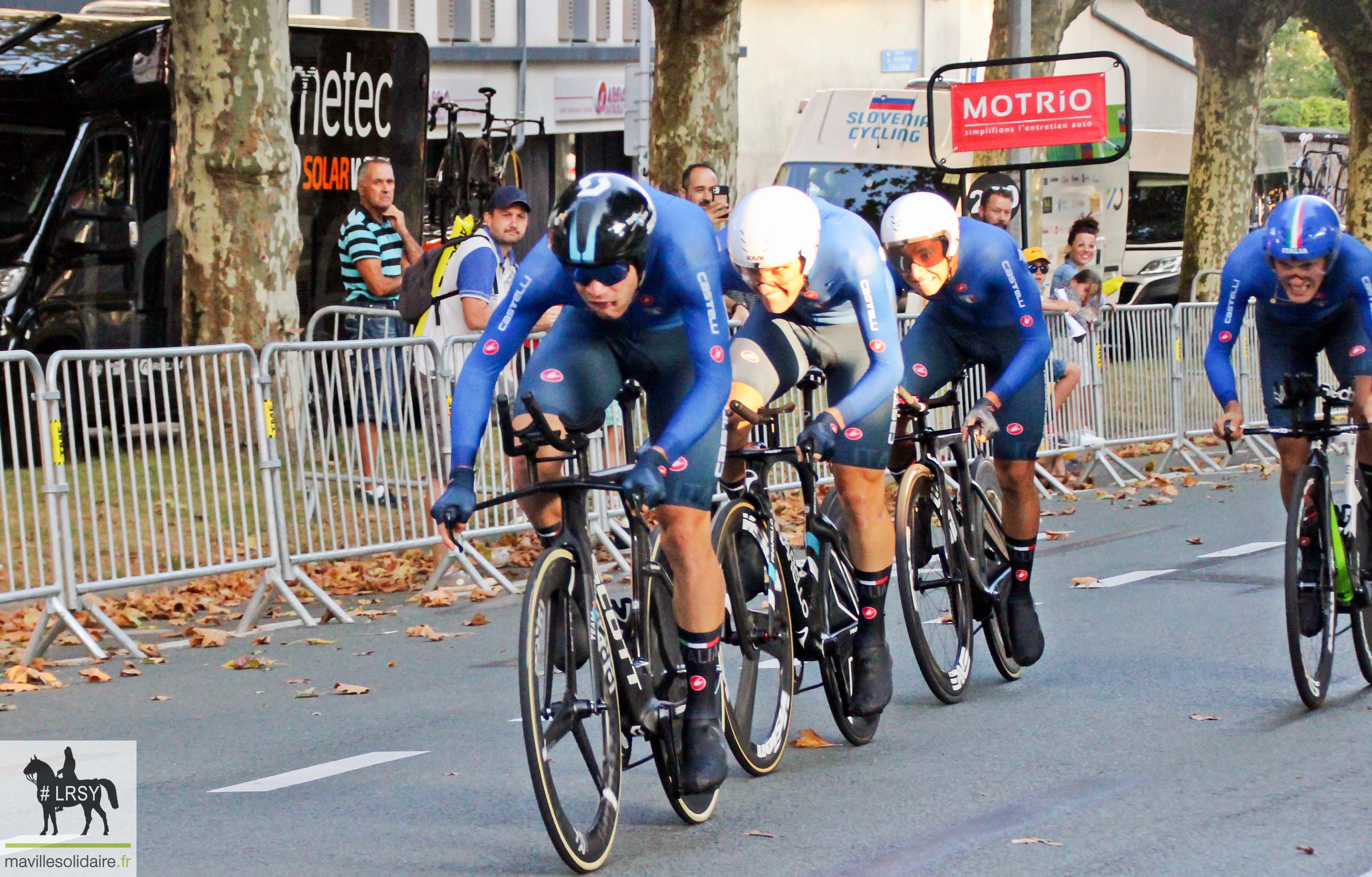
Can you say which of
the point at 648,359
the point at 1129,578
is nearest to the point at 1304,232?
the point at 648,359

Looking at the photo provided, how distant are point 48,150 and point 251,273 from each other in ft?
9.29

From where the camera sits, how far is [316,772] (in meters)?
6.53

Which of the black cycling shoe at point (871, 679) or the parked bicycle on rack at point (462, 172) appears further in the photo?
the parked bicycle on rack at point (462, 172)

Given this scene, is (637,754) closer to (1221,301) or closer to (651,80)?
(1221,301)

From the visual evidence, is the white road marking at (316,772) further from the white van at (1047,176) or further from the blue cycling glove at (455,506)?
the white van at (1047,176)

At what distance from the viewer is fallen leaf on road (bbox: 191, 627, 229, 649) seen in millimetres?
9133

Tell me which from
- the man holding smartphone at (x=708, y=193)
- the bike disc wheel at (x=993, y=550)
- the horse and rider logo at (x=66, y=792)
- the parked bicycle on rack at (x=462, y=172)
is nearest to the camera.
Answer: the horse and rider logo at (x=66, y=792)

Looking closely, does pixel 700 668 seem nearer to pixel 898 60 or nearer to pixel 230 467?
pixel 230 467

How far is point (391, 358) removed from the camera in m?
10.4

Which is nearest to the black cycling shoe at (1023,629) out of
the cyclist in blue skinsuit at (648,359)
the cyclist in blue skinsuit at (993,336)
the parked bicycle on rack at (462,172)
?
the cyclist in blue skinsuit at (993,336)

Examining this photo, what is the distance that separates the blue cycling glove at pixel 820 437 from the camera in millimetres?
5930

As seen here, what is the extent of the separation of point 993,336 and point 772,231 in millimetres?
1995

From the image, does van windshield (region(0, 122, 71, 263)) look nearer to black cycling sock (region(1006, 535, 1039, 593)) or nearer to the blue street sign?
black cycling sock (region(1006, 535, 1039, 593))

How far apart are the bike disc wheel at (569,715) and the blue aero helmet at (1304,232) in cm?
334
